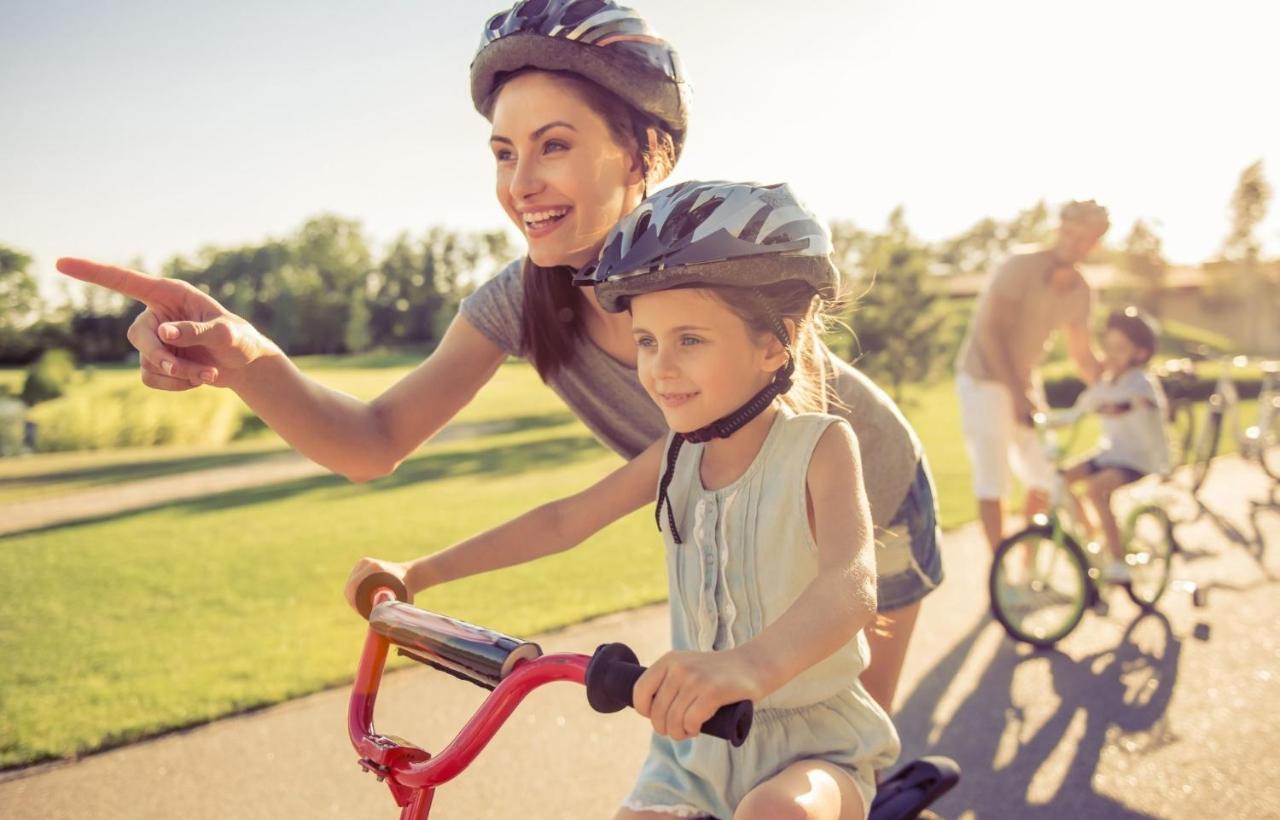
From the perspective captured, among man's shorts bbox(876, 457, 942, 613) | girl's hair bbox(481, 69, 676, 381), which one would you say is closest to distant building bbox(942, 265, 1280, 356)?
man's shorts bbox(876, 457, 942, 613)

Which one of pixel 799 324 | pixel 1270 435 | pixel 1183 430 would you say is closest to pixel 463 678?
pixel 799 324

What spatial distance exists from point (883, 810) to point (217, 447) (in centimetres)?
2089

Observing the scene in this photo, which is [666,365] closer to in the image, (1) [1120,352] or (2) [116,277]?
(2) [116,277]

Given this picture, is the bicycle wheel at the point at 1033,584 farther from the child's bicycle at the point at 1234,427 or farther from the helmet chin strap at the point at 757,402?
the child's bicycle at the point at 1234,427

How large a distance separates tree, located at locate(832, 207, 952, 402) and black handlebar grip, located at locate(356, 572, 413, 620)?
1700cm

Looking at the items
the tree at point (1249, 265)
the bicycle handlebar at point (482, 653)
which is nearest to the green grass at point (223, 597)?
the bicycle handlebar at point (482, 653)

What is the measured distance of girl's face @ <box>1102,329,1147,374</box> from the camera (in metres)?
6.55

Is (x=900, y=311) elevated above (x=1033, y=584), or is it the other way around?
(x=900, y=311)

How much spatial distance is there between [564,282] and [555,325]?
0.37 ft

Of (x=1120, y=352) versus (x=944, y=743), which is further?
(x=1120, y=352)

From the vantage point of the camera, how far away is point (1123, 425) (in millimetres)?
6453

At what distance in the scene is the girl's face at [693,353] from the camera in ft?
6.50

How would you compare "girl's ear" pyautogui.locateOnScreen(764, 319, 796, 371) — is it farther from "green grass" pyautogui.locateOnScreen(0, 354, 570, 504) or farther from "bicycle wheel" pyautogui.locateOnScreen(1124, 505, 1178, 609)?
"green grass" pyautogui.locateOnScreen(0, 354, 570, 504)

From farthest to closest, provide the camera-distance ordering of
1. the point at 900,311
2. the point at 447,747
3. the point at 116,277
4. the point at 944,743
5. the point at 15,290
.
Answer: the point at 15,290 → the point at 900,311 → the point at 944,743 → the point at 116,277 → the point at 447,747
